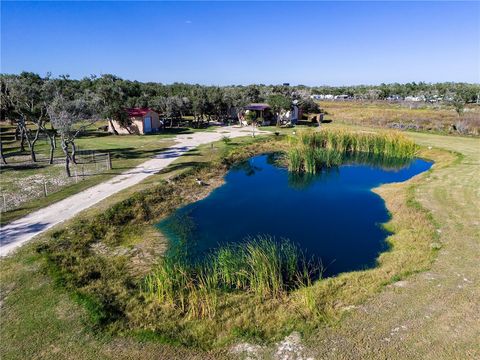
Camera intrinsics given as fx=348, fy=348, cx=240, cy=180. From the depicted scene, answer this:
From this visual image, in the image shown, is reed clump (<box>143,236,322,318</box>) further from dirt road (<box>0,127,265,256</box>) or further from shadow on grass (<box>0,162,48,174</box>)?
shadow on grass (<box>0,162,48,174</box>)

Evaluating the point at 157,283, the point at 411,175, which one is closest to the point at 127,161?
the point at 157,283

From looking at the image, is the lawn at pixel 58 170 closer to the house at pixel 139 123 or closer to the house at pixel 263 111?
the house at pixel 139 123

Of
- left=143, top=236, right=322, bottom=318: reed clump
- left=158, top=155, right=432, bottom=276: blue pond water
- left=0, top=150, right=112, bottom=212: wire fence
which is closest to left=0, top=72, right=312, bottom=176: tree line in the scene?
left=0, top=150, right=112, bottom=212: wire fence

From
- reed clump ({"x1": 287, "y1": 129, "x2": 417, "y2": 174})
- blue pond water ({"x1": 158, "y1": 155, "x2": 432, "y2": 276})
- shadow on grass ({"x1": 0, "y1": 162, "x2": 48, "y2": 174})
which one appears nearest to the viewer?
blue pond water ({"x1": 158, "y1": 155, "x2": 432, "y2": 276})

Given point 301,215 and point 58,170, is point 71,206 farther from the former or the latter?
point 301,215

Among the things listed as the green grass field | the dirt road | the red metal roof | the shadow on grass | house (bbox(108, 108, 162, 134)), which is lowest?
the green grass field

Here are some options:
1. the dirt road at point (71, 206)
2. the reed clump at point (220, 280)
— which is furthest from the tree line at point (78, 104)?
the reed clump at point (220, 280)

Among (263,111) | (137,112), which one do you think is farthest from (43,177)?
(263,111)
